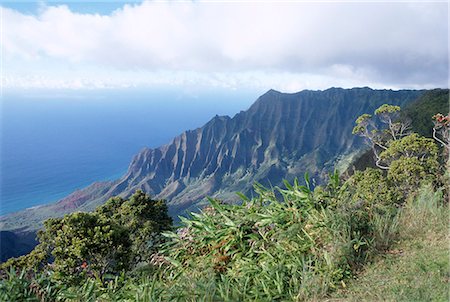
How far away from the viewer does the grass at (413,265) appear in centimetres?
360

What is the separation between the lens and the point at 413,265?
412 centimetres

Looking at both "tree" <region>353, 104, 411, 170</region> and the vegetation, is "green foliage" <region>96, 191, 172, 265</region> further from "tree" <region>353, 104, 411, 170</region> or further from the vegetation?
the vegetation

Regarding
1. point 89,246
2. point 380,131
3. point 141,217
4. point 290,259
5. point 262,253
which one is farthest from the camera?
point 380,131

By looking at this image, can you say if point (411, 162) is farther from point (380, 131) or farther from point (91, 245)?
point (91, 245)

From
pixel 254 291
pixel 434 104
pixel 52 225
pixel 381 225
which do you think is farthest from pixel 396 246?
pixel 434 104

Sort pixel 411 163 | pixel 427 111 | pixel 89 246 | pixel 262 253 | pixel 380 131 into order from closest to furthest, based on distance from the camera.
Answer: pixel 262 253 < pixel 89 246 < pixel 411 163 < pixel 380 131 < pixel 427 111

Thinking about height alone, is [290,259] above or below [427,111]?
above

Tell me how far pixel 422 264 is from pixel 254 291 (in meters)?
1.83

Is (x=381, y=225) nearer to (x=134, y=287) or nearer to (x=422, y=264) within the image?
(x=422, y=264)

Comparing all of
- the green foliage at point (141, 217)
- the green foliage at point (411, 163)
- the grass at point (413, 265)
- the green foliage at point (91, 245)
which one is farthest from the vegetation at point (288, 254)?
the green foliage at point (141, 217)

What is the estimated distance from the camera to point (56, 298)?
4.40m

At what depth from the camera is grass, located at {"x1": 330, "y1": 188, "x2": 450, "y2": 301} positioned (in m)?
3.60

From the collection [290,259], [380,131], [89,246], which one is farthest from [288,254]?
[380,131]

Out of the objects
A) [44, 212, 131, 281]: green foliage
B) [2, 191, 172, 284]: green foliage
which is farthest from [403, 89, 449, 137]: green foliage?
[44, 212, 131, 281]: green foliage
